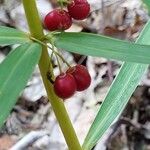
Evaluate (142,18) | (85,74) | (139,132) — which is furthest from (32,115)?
(85,74)

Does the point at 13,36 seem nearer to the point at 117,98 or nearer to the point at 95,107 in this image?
the point at 117,98

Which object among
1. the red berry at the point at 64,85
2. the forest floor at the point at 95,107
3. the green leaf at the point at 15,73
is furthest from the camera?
the forest floor at the point at 95,107

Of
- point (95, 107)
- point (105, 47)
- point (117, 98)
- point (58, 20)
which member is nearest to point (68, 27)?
point (58, 20)

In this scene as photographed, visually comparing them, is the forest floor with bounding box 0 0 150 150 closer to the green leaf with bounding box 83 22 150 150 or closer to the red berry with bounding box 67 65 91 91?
the green leaf with bounding box 83 22 150 150

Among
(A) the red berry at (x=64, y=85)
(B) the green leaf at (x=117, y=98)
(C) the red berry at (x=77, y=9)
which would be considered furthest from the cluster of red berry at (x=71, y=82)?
(B) the green leaf at (x=117, y=98)

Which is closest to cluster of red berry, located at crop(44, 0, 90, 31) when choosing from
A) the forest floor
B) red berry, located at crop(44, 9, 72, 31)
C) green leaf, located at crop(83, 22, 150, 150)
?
red berry, located at crop(44, 9, 72, 31)

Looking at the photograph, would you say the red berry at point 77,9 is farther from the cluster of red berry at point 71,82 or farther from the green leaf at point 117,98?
the green leaf at point 117,98

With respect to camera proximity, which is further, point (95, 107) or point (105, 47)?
point (95, 107)
